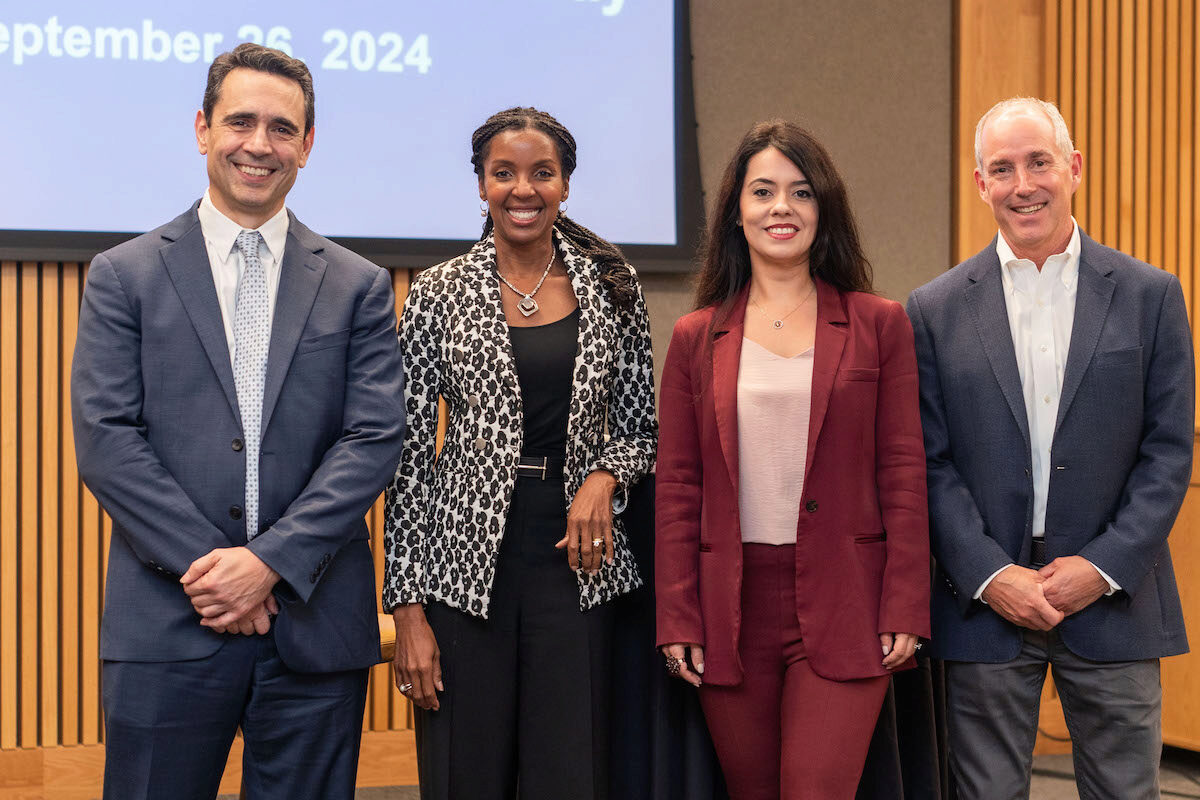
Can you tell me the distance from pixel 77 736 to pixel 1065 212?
3551 millimetres

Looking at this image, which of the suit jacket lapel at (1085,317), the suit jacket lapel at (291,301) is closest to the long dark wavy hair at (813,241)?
the suit jacket lapel at (1085,317)

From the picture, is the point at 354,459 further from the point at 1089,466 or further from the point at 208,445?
the point at 1089,466

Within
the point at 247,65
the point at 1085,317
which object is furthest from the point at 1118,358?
the point at 247,65

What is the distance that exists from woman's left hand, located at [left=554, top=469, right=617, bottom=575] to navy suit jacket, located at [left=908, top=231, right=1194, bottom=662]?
69 cm

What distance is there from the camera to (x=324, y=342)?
212 cm

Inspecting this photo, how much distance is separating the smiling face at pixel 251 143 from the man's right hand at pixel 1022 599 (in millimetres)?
1637

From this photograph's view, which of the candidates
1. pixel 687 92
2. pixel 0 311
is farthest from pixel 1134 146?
pixel 0 311

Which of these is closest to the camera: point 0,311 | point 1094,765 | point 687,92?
point 1094,765

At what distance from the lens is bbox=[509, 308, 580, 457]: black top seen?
2.29 m

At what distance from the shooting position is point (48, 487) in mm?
3779

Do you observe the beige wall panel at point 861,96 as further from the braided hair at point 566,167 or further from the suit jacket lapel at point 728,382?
the suit jacket lapel at point 728,382

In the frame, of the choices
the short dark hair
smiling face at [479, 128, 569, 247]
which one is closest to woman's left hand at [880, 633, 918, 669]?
smiling face at [479, 128, 569, 247]

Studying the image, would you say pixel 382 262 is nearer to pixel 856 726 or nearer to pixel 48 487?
pixel 48 487

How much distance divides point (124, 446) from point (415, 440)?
587 millimetres
